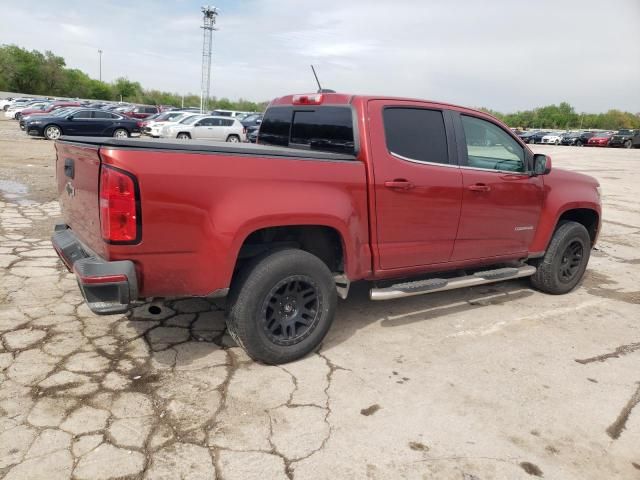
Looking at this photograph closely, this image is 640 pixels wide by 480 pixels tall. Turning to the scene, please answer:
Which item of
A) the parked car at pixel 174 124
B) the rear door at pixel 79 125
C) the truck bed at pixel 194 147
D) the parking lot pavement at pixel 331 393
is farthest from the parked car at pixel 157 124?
the truck bed at pixel 194 147

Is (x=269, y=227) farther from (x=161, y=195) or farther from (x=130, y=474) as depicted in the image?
(x=130, y=474)

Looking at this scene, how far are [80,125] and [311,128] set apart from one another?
2016cm

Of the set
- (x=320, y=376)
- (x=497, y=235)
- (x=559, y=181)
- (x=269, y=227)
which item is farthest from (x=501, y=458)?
(x=559, y=181)

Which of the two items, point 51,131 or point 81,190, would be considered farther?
point 51,131

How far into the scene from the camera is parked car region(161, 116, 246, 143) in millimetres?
22391

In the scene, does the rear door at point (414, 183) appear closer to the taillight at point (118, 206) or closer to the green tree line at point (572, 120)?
the taillight at point (118, 206)

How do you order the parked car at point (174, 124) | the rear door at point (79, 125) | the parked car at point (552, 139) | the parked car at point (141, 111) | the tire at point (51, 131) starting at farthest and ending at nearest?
the parked car at point (552, 139) < the parked car at point (141, 111) < the parked car at point (174, 124) < the rear door at point (79, 125) < the tire at point (51, 131)

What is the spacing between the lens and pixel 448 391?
3227 millimetres

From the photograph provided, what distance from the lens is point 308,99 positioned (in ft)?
13.6

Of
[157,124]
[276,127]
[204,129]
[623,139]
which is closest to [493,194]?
[276,127]

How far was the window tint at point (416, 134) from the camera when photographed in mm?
3717

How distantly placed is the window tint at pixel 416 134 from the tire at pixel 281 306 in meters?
1.11

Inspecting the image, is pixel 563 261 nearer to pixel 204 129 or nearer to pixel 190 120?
pixel 204 129

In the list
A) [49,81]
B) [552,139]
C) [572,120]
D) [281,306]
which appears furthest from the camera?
[572,120]
